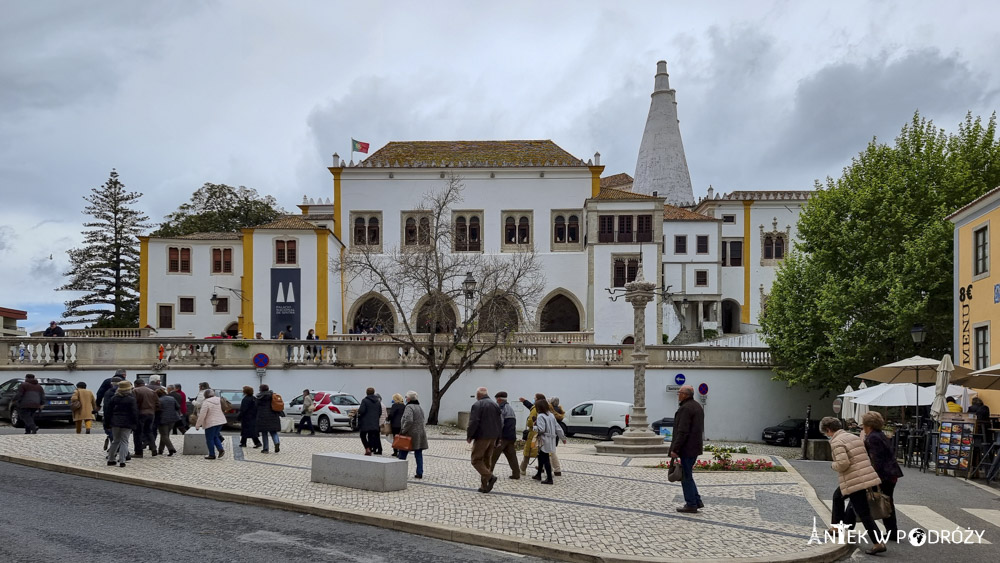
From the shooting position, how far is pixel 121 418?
1570 cm

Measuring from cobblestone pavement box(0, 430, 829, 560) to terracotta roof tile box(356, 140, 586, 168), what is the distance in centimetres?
3776

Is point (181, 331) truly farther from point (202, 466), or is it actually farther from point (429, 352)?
point (202, 466)

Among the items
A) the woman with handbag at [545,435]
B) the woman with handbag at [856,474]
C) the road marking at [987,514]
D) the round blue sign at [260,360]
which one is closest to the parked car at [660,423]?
the round blue sign at [260,360]

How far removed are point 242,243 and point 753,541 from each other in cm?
4847

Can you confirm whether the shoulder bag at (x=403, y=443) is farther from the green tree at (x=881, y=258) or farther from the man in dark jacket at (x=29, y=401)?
the green tree at (x=881, y=258)

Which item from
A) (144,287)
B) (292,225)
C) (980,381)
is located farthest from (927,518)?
(144,287)

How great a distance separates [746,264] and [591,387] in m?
32.3

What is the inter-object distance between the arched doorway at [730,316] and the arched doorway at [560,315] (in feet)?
43.4

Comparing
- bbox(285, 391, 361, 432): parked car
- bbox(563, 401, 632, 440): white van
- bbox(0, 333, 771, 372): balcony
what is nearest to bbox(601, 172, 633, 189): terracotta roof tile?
bbox(0, 333, 771, 372): balcony

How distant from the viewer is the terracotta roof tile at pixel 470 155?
185 feet

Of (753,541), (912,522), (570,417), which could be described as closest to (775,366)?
(570,417)

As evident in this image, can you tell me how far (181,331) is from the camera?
5431 centimetres

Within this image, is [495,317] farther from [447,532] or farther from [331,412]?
[447,532]

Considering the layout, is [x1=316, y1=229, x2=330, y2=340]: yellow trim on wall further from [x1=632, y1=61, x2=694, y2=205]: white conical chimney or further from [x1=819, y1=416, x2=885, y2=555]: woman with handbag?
[x1=819, y1=416, x2=885, y2=555]: woman with handbag
